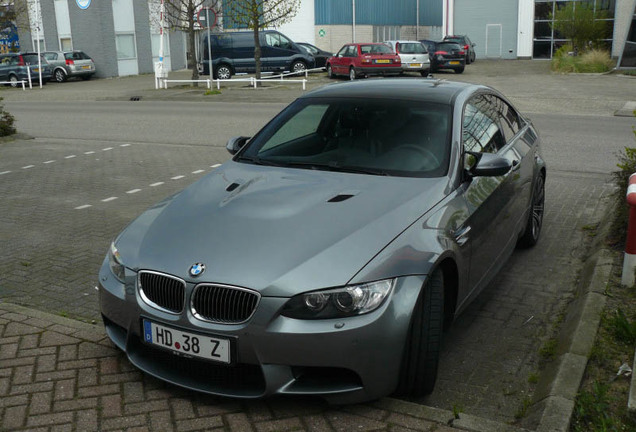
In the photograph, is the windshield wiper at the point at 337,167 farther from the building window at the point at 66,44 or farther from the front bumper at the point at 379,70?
the building window at the point at 66,44

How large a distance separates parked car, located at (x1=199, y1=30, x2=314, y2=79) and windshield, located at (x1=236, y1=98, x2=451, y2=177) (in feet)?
95.9

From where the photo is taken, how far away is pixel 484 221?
4.70 metres

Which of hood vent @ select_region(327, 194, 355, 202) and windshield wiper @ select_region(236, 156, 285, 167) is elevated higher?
windshield wiper @ select_region(236, 156, 285, 167)

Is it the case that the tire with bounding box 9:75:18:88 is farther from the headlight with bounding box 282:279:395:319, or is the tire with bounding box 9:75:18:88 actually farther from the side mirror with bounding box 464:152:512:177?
the headlight with bounding box 282:279:395:319

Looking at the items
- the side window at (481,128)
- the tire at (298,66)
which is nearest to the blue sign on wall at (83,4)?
the tire at (298,66)

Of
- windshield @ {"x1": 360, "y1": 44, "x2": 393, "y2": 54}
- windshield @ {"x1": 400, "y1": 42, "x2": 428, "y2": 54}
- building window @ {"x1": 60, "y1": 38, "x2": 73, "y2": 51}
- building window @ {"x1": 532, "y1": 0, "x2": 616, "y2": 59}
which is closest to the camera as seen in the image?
windshield @ {"x1": 360, "y1": 44, "x2": 393, "y2": 54}

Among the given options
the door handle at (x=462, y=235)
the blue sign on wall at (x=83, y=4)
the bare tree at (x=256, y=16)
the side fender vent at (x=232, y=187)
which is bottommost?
the door handle at (x=462, y=235)

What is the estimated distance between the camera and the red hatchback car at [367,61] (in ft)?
99.3

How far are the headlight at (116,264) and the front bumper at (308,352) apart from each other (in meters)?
0.34

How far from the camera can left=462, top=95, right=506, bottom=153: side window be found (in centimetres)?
498

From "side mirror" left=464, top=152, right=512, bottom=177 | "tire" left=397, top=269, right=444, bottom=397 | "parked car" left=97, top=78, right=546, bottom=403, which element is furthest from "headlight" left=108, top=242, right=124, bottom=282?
"side mirror" left=464, top=152, right=512, bottom=177

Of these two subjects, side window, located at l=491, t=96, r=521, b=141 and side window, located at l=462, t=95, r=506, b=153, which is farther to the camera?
side window, located at l=491, t=96, r=521, b=141

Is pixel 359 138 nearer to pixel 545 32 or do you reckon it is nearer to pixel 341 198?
pixel 341 198

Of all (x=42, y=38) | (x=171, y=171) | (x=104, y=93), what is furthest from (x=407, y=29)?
(x=171, y=171)
